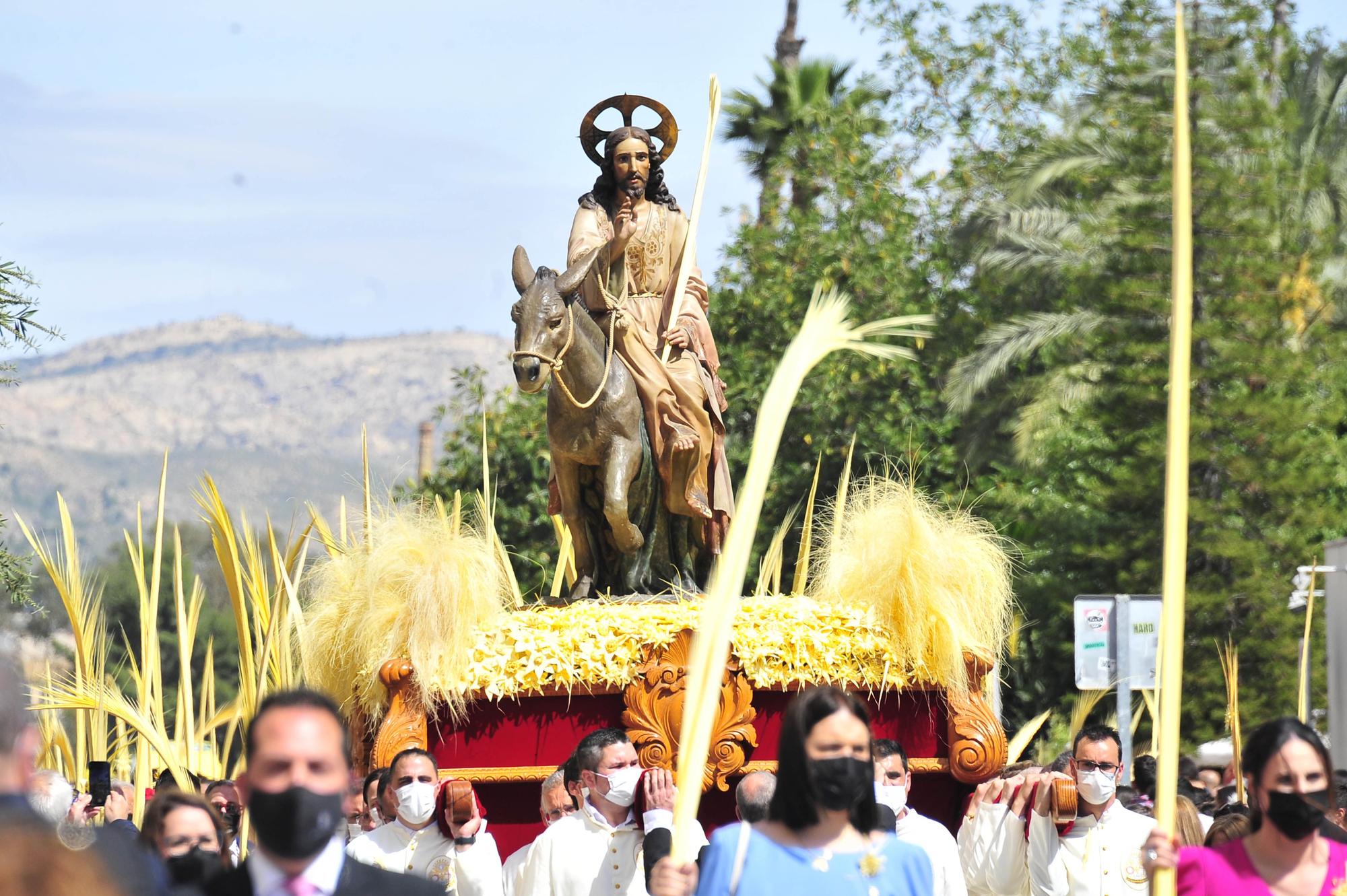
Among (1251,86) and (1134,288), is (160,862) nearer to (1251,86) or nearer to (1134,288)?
(1134,288)

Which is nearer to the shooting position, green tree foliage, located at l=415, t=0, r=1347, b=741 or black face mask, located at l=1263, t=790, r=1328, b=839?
black face mask, located at l=1263, t=790, r=1328, b=839

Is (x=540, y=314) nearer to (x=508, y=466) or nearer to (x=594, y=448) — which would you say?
(x=594, y=448)

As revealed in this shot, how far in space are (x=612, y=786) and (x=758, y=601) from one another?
3.44m

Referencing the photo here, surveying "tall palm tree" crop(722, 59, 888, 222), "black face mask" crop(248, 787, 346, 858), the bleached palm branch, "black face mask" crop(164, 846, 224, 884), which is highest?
"tall palm tree" crop(722, 59, 888, 222)

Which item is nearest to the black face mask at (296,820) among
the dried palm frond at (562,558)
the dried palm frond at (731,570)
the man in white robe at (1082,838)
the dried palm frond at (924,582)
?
the dried palm frond at (731,570)

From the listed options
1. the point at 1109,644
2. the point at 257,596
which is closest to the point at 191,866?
the point at 257,596

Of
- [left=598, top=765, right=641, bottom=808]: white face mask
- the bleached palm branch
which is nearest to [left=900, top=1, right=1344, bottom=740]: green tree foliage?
the bleached palm branch

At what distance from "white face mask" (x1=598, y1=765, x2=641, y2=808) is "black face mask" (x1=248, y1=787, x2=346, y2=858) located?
11.0 feet

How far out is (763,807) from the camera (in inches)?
255

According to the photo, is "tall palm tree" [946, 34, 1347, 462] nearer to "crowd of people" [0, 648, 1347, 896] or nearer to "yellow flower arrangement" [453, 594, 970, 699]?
"yellow flower arrangement" [453, 594, 970, 699]

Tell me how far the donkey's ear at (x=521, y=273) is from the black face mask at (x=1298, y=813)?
589 centimetres

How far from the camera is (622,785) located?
6.96 meters

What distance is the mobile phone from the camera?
9.19 meters

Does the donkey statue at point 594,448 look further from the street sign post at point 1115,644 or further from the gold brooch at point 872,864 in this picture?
the gold brooch at point 872,864
